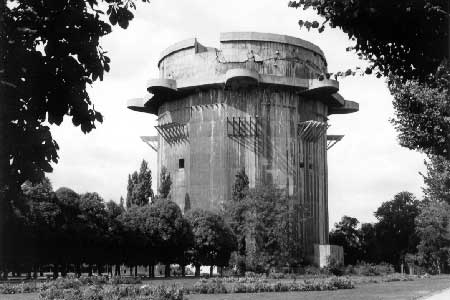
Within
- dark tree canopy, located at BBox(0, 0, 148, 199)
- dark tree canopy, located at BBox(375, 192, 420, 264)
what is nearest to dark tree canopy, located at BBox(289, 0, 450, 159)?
dark tree canopy, located at BBox(0, 0, 148, 199)

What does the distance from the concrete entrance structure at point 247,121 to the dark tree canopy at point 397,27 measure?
6611 cm

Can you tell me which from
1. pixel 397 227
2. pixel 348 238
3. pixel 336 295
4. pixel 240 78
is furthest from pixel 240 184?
pixel 336 295

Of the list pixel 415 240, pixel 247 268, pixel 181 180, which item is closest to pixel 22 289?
pixel 247 268

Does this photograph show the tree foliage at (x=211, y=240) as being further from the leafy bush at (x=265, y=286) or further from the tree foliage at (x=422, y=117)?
the tree foliage at (x=422, y=117)

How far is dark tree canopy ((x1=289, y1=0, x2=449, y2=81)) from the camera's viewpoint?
940cm

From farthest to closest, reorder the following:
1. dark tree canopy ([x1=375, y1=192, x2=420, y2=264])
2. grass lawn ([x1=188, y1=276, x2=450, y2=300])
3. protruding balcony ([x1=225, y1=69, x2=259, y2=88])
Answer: dark tree canopy ([x1=375, y1=192, x2=420, y2=264]) → protruding balcony ([x1=225, y1=69, x2=259, y2=88]) → grass lawn ([x1=188, y1=276, x2=450, y2=300])

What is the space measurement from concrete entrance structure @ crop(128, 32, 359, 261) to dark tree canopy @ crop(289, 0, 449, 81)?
66.1 m

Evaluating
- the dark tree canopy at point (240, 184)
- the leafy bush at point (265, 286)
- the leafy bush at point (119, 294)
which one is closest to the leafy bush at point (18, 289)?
the leafy bush at point (119, 294)

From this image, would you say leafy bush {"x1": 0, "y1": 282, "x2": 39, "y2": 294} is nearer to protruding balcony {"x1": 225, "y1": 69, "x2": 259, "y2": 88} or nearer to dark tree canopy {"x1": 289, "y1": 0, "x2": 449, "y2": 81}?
dark tree canopy {"x1": 289, "y1": 0, "x2": 449, "y2": 81}

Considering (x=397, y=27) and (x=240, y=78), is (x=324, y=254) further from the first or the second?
(x=397, y=27)

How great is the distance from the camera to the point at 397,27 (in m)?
9.82

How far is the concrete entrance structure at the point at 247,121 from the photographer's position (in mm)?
79375

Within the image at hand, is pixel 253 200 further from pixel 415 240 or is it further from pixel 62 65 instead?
pixel 62 65

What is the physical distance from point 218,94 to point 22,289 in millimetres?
52101
